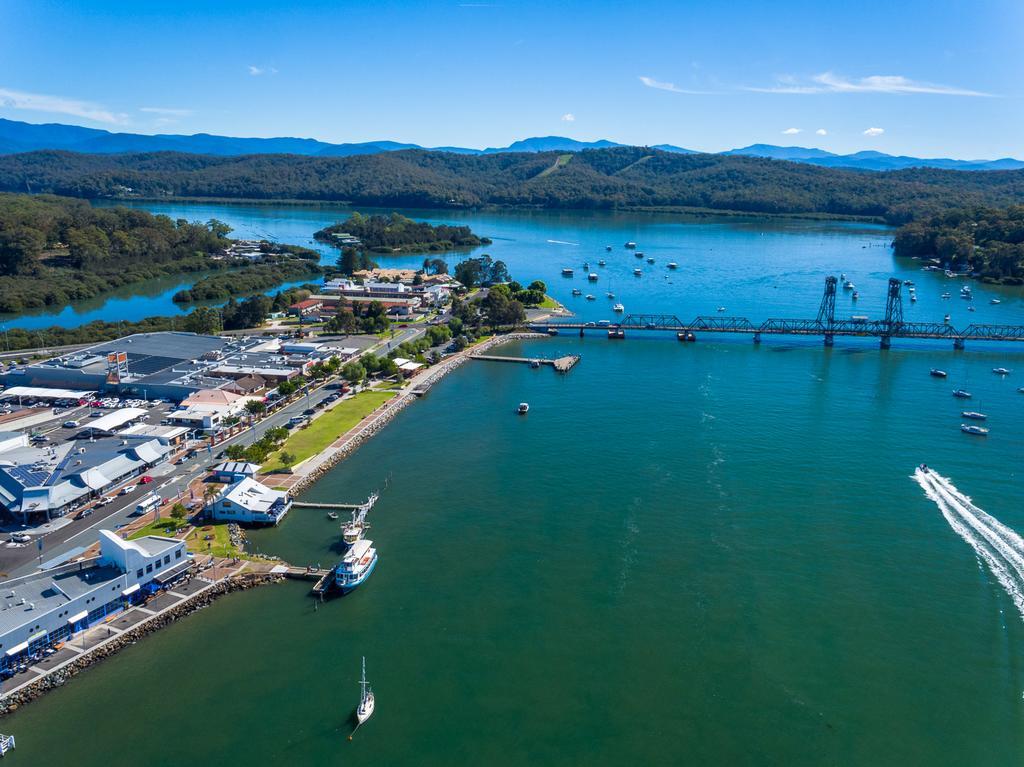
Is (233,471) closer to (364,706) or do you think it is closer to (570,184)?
(364,706)

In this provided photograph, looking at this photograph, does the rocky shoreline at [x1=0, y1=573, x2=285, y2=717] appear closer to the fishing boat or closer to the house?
the house

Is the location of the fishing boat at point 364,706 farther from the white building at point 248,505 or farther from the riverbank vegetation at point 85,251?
the riverbank vegetation at point 85,251

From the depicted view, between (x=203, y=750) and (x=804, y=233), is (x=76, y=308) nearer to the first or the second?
(x=203, y=750)

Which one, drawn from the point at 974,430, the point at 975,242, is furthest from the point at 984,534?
the point at 975,242

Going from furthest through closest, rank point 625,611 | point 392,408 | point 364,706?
point 392,408
point 625,611
point 364,706

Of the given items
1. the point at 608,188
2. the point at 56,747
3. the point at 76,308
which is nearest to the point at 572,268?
the point at 76,308

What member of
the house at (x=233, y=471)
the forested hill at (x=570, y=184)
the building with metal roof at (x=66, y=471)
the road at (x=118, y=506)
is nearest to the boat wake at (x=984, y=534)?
the house at (x=233, y=471)

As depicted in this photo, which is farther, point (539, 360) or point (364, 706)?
point (539, 360)
